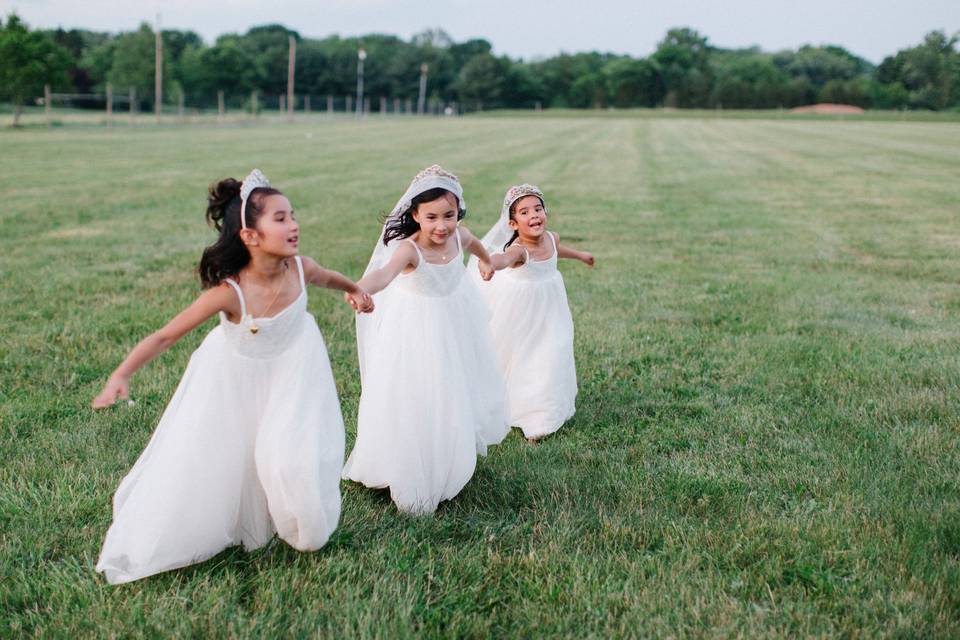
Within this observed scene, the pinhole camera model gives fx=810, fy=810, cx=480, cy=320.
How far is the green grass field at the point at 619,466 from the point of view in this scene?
10.3 feet

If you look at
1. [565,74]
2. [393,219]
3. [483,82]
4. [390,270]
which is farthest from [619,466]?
[565,74]

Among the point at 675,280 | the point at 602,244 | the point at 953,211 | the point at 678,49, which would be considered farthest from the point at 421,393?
the point at 678,49

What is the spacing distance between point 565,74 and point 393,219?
128689 millimetres

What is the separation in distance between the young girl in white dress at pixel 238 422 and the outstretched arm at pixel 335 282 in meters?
0.15

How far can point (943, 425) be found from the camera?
5098mm

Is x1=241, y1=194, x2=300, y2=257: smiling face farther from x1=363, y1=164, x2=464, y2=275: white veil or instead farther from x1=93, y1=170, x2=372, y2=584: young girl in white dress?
x1=363, y1=164, x2=464, y2=275: white veil

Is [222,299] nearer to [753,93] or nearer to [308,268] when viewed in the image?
→ [308,268]

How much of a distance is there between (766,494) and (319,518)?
2280 mm

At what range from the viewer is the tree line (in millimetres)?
88750

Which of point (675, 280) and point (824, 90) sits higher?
point (824, 90)

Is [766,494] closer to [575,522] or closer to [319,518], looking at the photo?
[575,522]

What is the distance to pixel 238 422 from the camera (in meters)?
3.38

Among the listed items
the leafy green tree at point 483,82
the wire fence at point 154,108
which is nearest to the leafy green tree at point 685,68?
the leafy green tree at point 483,82

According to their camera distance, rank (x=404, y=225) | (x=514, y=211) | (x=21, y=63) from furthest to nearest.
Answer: (x=21, y=63)
(x=514, y=211)
(x=404, y=225)
